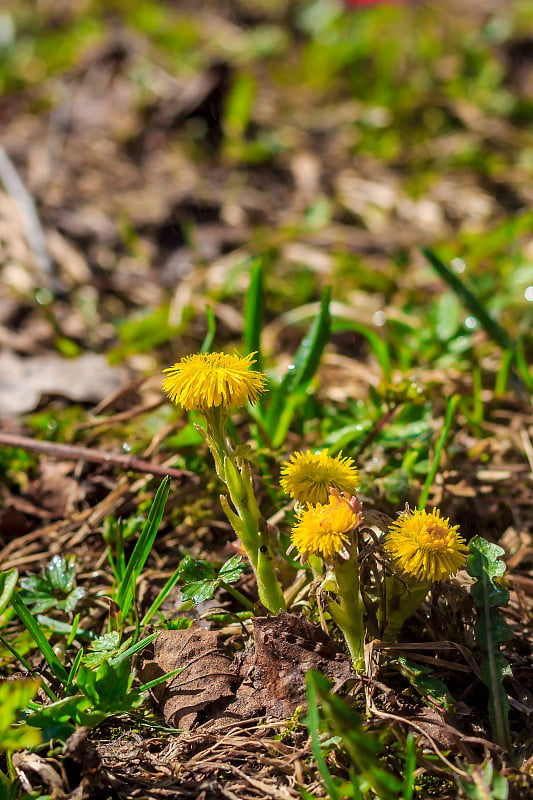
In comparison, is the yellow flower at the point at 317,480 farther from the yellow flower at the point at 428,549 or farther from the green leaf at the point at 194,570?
the green leaf at the point at 194,570

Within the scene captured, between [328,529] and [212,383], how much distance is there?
34 centimetres

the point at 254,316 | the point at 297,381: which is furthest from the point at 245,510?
the point at 254,316

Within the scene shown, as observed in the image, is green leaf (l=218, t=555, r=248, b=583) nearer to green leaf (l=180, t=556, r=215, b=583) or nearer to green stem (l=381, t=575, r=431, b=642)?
green leaf (l=180, t=556, r=215, b=583)

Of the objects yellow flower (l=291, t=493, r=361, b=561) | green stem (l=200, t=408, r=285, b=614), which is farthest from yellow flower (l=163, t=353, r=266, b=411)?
yellow flower (l=291, t=493, r=361, b=561)

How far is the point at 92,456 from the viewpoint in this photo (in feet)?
6.86

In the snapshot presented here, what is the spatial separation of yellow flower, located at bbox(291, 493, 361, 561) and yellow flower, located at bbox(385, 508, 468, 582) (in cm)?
9

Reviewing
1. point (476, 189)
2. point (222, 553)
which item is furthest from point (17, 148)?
point (222, 553)

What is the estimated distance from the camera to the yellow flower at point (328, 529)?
1.32 m

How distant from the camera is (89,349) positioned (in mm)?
2957

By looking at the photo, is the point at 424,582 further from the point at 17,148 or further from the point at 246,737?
the point at 17,148

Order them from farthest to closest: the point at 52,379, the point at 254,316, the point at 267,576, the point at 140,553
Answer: the point at 52,379 → the point at 254,316 → the point at 140,553 → the point at 267,576

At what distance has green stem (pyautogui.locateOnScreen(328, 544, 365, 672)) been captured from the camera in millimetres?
1388

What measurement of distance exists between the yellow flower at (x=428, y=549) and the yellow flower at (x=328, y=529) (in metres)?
0.09

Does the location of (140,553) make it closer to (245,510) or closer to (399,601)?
(245,510)
